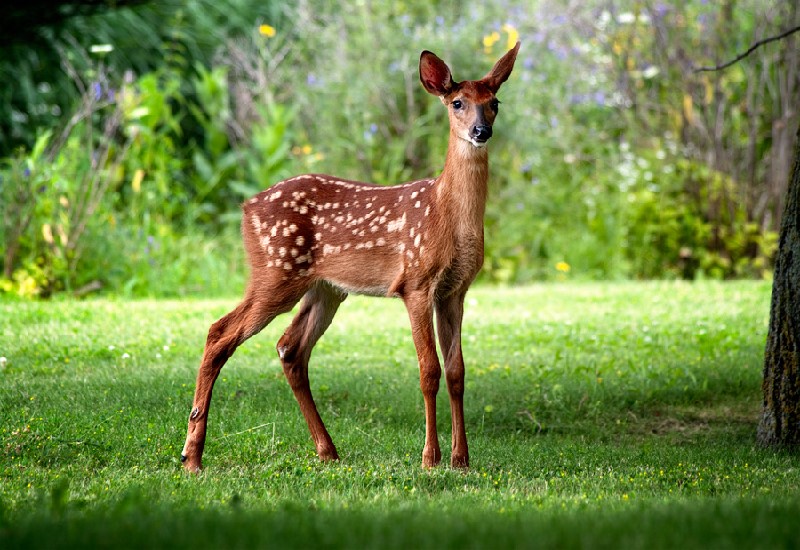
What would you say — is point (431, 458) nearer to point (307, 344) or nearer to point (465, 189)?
point (307, 344)

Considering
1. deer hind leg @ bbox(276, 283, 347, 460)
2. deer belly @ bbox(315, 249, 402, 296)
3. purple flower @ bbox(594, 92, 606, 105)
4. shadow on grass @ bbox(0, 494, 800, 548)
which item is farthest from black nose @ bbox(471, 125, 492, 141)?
purple flower @ bbox(594, 92, 606, 105)

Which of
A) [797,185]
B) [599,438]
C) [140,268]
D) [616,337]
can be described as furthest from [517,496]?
[140,268]

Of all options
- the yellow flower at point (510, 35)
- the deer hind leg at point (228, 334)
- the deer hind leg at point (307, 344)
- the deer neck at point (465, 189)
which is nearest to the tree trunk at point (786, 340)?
the deer neck at point (465, 189)

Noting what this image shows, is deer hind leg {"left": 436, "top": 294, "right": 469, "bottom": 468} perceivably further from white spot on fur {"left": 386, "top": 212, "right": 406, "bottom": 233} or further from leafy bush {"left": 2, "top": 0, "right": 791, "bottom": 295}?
leafy bush {"left": 2, "top": 0, "right": 791, "bottom": 295}

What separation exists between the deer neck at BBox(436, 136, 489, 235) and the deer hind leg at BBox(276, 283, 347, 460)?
3.00 ft

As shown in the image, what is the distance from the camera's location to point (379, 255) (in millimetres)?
5949

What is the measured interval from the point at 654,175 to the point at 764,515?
30.3 ft


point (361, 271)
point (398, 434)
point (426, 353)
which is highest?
point (361, 271)

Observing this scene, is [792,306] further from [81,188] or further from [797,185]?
[81,188]

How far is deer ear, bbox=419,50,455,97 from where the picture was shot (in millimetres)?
5816

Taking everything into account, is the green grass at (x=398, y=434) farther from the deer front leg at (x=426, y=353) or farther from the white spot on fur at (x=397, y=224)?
the white spot on fur at (x=397, y=224)

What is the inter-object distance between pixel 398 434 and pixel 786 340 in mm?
2314

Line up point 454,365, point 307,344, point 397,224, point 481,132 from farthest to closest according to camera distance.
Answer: point 307,344
point 397,224
point 454,365
point 481,132

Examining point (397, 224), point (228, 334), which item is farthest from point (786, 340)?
point (228, 334)
